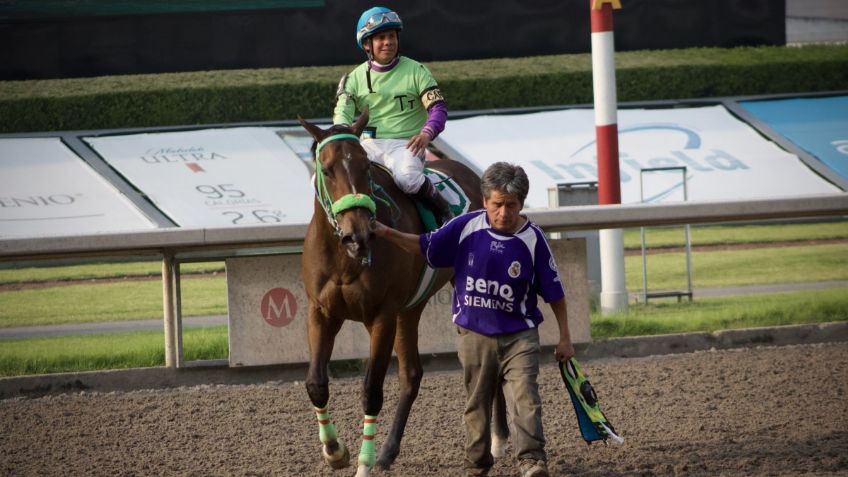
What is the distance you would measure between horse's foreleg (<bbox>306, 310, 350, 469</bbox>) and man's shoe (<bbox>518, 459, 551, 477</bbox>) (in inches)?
43.5

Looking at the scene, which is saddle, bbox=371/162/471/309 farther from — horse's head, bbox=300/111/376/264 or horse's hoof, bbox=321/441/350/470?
horse's hoof, bbox=321/441/350/470

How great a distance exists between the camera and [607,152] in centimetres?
1088

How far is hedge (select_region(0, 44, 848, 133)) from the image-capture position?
16.2 meters

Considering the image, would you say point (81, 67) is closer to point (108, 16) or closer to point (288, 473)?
point (108, 16)

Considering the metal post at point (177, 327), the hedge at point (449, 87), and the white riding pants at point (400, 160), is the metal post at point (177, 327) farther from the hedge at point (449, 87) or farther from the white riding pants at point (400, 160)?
the hedge at point (449, 87)

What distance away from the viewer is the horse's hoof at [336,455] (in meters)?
5.86

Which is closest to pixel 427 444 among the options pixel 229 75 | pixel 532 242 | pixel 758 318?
pixel 532 242

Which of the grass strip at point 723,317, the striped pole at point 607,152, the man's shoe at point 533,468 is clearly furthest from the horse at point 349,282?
the striped pole at point 607,152

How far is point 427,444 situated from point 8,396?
3.64m

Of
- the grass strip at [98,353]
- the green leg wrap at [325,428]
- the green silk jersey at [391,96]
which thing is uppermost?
the green silk jersey at [391,96]

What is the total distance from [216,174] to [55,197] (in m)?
1.95

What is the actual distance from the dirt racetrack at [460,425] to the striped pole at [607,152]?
1.63 metres

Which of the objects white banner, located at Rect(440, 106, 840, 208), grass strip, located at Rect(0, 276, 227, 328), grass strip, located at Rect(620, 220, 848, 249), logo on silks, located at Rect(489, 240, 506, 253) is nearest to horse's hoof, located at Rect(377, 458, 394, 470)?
logo on silks, located at Rect(489, 240, 506, 253)

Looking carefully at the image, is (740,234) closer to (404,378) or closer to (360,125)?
(404,378)
